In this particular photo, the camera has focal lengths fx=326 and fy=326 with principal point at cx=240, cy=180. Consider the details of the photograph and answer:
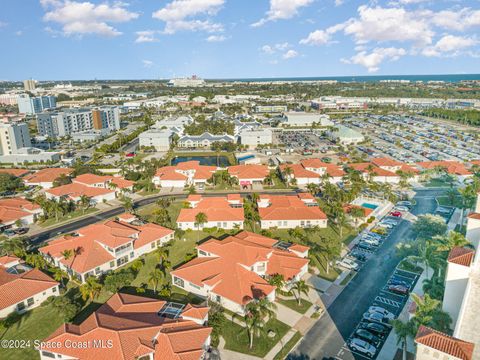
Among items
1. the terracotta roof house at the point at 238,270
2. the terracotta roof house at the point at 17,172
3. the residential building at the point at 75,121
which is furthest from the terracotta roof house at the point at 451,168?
the residential building at the point at 75,121

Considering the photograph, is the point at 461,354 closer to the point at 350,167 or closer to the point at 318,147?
→ the point at 350,167

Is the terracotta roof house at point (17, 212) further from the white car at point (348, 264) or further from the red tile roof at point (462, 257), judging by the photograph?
the red tile roof at point (462, 257)

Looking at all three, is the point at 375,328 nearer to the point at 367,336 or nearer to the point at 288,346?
the point at 367,336

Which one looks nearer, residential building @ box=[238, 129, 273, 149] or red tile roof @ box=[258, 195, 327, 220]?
red tile roof @ box=[258, 195, 327, 220]

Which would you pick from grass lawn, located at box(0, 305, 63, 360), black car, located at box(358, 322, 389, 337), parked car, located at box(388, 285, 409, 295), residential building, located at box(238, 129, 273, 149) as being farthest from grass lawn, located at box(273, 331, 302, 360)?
residential building, located at box(238, 129, 273, 149)

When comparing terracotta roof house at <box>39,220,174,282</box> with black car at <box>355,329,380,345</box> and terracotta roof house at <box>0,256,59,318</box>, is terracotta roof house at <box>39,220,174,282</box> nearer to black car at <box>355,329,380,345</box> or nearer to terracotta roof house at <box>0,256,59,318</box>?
terracotta roof house at <box>0,256,59,318</box>

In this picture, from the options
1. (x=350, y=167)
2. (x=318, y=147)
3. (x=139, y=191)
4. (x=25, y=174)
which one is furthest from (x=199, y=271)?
(x=318, y=147)
